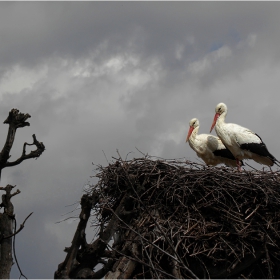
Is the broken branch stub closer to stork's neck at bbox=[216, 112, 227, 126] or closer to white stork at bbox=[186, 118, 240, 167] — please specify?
white stork at bbox=[186, 118, 240, 167]

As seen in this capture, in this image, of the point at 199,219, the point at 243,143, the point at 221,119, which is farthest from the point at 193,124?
the point at 199,219

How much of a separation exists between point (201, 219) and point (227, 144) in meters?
3.05

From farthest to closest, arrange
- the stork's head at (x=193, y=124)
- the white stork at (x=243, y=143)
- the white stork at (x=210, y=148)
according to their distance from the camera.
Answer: the stork's head at (x=193, y=124)
the white stork at (x=210, y=148)
the white stork at (x=243, y=143)

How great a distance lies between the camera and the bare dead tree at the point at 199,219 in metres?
7.33

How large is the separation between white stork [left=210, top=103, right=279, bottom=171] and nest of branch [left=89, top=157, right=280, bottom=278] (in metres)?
2.25

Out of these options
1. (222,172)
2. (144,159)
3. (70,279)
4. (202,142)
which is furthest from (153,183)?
(202,142)

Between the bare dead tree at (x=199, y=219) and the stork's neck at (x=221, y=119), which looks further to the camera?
the stork's neck at (x=221, y=119)

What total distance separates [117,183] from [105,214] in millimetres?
528

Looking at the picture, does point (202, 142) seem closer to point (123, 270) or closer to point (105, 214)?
point (105, 214)

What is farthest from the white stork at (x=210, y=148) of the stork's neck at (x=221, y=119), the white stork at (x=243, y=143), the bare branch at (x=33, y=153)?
the bare branch at (x=33, y=153)

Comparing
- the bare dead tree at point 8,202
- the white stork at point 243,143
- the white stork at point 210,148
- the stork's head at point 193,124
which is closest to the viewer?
the bare dead tree at point 8,202

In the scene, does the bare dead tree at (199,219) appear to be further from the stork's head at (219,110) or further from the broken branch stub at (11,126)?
the stork's head at (219,110)

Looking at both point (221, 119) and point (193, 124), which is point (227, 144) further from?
point (193, 124)

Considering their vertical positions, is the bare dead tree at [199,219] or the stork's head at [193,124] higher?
the stork's head at [193,124]
